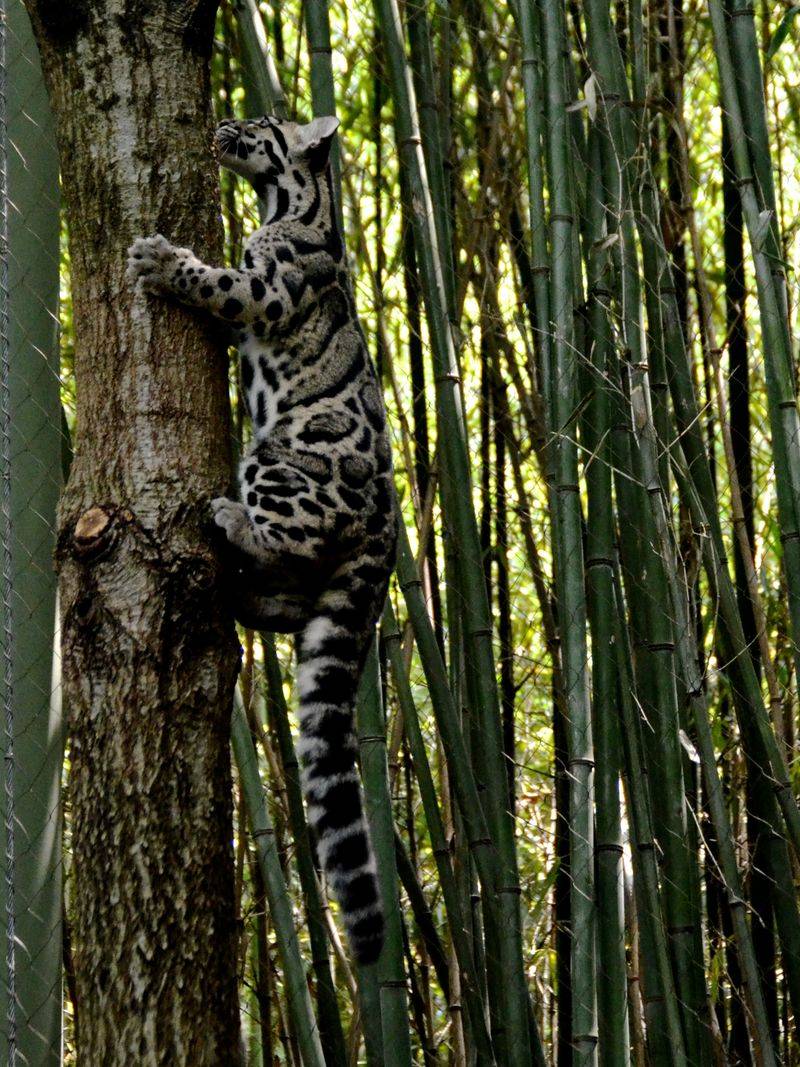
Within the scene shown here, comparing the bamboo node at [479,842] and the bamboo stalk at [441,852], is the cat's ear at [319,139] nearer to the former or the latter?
the bamboo stalk at [441,852]

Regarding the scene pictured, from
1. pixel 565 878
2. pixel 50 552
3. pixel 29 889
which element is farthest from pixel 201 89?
pixel 565 878

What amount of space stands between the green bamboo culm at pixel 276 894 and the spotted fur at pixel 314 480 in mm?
391

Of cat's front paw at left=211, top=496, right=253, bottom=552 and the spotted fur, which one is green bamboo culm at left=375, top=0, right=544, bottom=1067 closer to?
the spotted fur

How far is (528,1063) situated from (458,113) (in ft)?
8.68

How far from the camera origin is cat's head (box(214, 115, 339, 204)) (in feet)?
10.4

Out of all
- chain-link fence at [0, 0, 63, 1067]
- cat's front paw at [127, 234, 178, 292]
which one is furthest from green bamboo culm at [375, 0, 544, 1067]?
cat's front paw at [127, 234, 178, 292]

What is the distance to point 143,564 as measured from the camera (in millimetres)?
2123

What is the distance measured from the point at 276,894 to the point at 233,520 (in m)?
1.14

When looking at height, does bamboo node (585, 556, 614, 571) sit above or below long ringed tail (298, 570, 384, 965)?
above

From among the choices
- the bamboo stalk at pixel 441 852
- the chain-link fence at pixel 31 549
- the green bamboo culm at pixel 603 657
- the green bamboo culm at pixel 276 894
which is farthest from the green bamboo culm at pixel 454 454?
the chain-link fence at pixel 31 549

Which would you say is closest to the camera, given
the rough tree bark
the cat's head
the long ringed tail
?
the rough tree bark

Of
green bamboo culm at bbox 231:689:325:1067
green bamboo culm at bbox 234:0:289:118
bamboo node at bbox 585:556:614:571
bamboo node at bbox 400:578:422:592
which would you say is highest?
green bamboo culm at bbox 234:0:289:118

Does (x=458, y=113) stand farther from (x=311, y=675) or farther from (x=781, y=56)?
(x=311, y=675)

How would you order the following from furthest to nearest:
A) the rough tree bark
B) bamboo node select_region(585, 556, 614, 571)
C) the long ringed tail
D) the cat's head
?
the cat's head → bamboo node select_region(585, 556, 614, 571) → the long ringed tail → the rough tree bark
